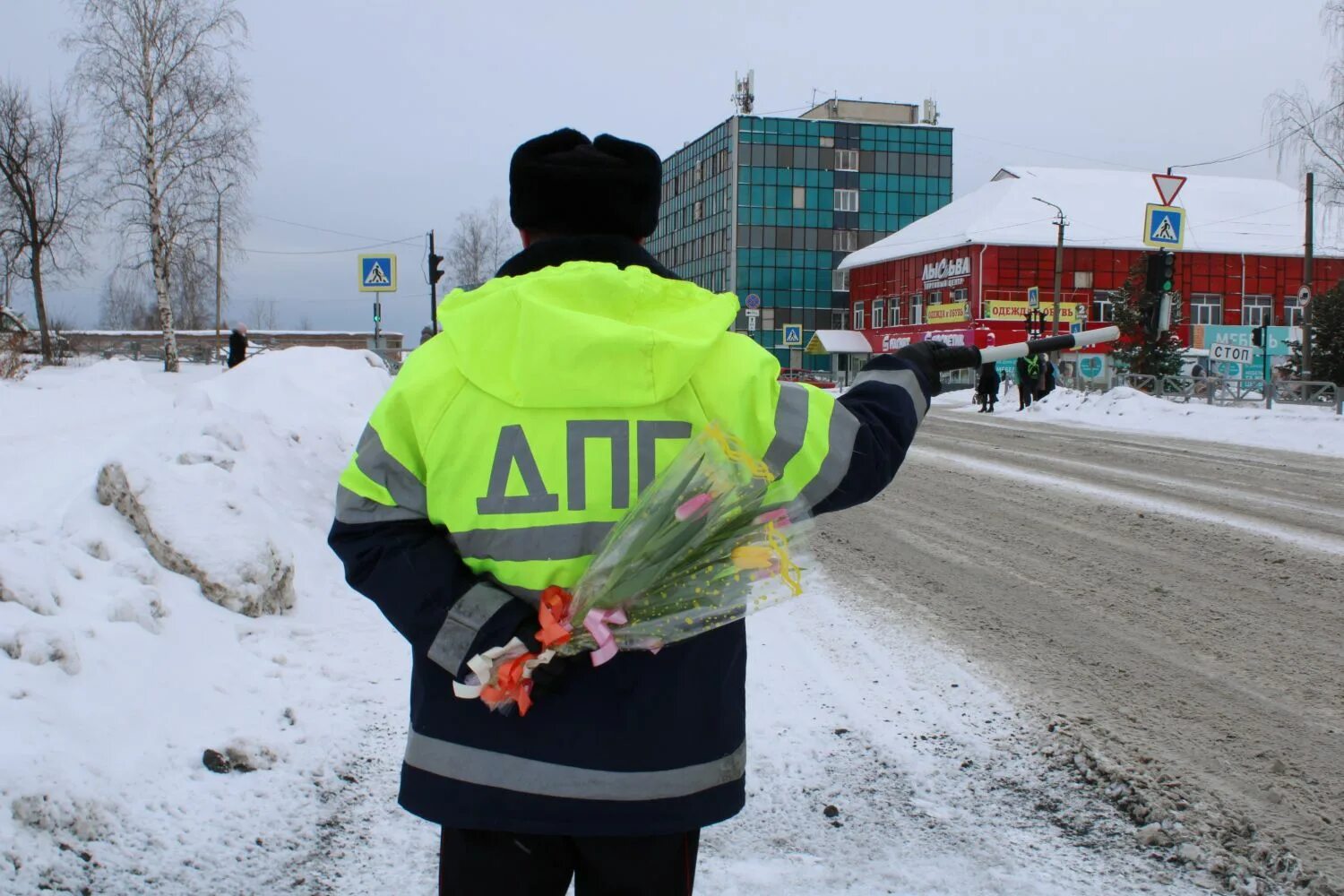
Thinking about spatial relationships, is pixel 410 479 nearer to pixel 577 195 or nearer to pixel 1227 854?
pixel 577 195

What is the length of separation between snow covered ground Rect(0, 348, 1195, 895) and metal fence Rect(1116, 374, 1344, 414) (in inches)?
Answer: 823

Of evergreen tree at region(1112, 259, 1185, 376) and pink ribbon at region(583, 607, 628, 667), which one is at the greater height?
evergreen tree at region(1112, 259, 1185, 376)

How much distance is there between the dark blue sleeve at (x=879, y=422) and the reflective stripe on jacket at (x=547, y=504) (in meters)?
0.13

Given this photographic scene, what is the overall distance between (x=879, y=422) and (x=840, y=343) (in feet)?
237

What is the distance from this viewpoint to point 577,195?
5.98ft

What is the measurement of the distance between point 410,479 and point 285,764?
2.65 meters

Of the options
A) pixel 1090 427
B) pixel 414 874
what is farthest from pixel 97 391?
pixel 1090 427

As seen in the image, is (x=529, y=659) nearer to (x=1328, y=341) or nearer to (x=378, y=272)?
(x=378, y=272)

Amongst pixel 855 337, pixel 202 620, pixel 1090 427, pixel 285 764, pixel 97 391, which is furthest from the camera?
pixel 855 337

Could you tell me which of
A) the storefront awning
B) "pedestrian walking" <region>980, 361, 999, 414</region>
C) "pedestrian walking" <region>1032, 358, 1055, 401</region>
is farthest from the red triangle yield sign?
the storefront awning

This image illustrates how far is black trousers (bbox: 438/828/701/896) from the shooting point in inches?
66.9

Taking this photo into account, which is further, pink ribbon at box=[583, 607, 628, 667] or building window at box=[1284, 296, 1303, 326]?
building window at box=[1284, 296, 1303, 326]

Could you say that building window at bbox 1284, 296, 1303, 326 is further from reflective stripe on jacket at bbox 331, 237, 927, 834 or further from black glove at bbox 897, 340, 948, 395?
reflective stripe on jacket at bbox 331, 237, 927, 834

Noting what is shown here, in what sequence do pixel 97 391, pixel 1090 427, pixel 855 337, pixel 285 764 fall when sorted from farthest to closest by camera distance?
pixel 855 337
pixel 1090 427
pixel 97 391
pixel 285 764
